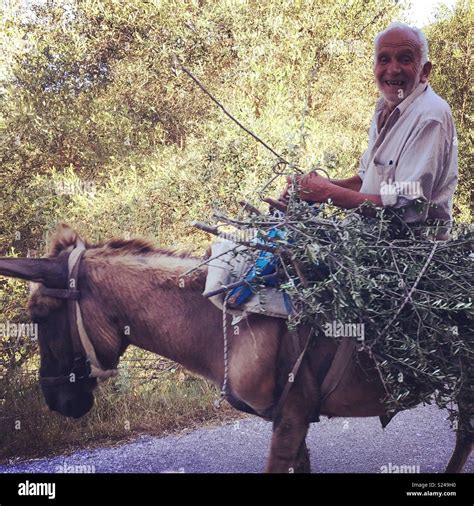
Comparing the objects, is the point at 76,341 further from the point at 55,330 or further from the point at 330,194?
the point at 330,194

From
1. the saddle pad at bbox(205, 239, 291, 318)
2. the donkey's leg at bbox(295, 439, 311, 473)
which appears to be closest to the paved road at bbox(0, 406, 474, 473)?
the donkey's leg at bbox(295, 439, 311, 473)

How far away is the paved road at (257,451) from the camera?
3.33 m

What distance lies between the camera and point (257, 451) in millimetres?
3502

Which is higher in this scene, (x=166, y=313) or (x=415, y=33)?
(x=415, y=33)

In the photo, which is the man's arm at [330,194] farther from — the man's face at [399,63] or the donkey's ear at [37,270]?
the donkey's ear at [37,270]

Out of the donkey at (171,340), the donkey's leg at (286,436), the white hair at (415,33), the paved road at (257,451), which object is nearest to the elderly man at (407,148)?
the white hair at (415,33)

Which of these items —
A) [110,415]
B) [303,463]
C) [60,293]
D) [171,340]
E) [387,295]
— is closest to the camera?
[387,295]

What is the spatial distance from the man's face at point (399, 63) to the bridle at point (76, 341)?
1411 millimetres

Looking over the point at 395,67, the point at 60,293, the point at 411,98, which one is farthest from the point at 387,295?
the point at 60,293

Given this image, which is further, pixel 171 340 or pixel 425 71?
pixel 425 71

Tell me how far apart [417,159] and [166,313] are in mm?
1126

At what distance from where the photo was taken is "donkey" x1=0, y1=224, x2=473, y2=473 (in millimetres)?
2346
